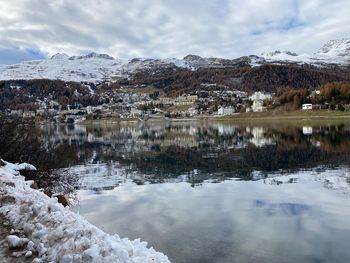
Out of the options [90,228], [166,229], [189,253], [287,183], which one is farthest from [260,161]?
[90,228]

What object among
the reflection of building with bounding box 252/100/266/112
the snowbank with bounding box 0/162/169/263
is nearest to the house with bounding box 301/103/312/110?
the reflection of building with bounding box 252/100/266/112

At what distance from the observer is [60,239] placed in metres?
9.20

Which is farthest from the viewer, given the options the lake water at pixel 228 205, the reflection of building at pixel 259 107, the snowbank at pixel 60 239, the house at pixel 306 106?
the reflection of building at pixel 259 107

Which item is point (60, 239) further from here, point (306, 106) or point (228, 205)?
point (306, 106)

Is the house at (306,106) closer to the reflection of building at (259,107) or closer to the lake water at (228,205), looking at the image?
the reflection of building at (259,107)

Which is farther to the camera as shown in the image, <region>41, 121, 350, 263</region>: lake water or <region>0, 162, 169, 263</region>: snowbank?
<region>41, 121, 350, 263</region>: lake water

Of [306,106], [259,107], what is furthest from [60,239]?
[259,107]

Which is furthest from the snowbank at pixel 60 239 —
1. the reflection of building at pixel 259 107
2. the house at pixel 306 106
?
the reflection of building at pixel 259 107

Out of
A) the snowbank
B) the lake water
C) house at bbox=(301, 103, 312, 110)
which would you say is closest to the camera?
the snowbank

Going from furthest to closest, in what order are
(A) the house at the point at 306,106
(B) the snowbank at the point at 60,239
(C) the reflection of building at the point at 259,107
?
(C) the reflection of building at the point at 259,107 → (A) the house at the point at 306,106 → (B) the snowbank at the point at 60,239

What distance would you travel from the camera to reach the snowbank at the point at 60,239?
329 inches

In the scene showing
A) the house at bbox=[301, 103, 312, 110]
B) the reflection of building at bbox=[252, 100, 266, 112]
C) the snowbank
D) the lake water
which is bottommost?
the lake water

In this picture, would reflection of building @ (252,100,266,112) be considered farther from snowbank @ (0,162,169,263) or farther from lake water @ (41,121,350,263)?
snowbank @ (0,162,169,263)

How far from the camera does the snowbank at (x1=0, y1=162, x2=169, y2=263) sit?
836cm
